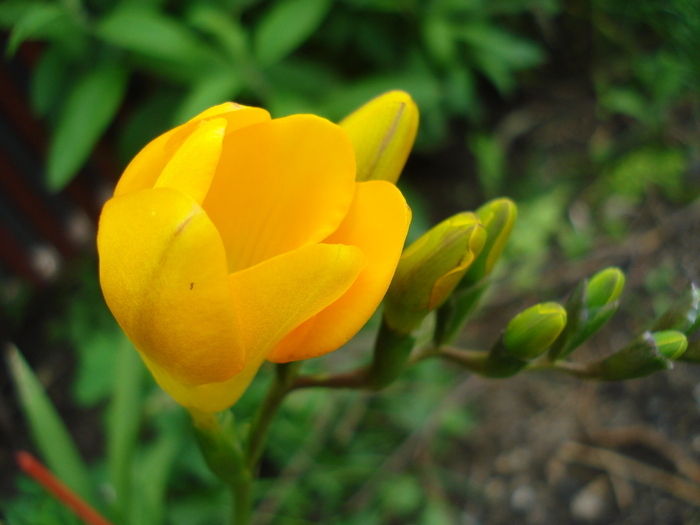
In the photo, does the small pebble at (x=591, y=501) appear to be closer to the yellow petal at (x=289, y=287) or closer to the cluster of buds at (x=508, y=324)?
the cluster of buds at (x=508, y=324)

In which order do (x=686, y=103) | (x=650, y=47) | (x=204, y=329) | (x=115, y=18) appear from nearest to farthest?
(x=204, y=329), (x=115, y=18), (x=686, y=103), (x=650, y=47)

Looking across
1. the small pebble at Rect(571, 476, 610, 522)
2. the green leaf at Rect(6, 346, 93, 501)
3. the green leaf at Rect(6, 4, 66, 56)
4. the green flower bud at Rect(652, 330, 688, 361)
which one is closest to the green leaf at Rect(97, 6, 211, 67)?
the green leaf at Rect(6, 4, 66, 56)

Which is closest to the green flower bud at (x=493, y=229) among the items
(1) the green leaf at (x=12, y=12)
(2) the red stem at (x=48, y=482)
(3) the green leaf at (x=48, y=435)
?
(2) the red stem at (x=48, y=482)

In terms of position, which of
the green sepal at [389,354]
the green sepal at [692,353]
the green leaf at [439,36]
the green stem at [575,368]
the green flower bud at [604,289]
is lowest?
the green leaf at [439,36]

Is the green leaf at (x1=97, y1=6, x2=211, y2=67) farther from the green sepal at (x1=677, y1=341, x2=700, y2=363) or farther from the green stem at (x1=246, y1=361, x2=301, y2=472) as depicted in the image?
the green sepal at (x1=677, y1=341, x2=700, y2=363)

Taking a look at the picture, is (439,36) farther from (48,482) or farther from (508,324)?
(48,482)

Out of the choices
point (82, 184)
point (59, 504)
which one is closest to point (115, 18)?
point (82, 184)

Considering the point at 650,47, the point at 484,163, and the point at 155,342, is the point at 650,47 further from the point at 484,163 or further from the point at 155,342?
the point at 155,342
